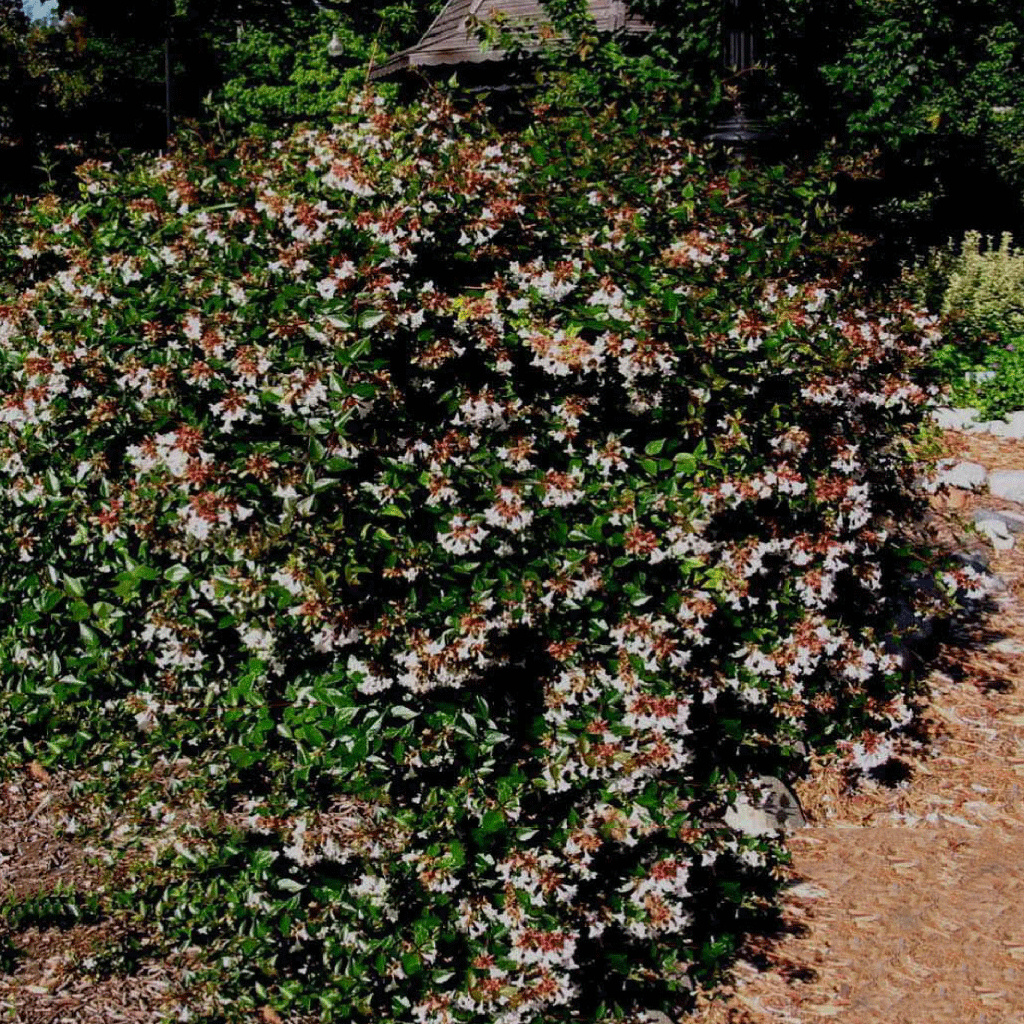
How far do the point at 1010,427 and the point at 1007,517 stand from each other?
1850mm

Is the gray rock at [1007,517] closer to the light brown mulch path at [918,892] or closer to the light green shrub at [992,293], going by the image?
the light brown mulch path at [918,892]

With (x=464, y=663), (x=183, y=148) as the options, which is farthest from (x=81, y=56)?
(x=464, y=663)

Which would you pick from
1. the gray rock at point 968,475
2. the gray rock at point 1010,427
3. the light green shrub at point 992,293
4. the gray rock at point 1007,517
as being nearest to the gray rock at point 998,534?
the gray rock at point 1007,517

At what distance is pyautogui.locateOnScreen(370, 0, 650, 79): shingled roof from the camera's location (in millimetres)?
14742

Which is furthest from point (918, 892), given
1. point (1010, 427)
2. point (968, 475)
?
point (1010, 427)

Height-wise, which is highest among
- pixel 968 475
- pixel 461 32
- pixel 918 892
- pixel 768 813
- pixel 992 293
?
pixel 461 32

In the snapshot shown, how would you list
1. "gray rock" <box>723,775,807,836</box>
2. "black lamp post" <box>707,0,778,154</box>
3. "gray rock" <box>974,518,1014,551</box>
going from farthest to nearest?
"gray rock" <box>974,518,1014,551</box>
"black lamp post" <box>707,0,778,154</box>
"gray rock" <box>723,775,807,836</box>

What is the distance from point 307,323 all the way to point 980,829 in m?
2.98

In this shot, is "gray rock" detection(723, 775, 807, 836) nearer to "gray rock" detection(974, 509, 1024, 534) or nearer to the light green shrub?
"gray rock" detection(974, 509, 1024, 534)

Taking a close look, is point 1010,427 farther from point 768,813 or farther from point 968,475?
point 768,813

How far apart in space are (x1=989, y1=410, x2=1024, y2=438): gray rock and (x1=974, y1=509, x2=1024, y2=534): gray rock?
1.66 meters

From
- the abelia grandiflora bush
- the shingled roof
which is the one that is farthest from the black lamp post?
the shingled roof

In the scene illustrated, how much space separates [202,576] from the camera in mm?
3469

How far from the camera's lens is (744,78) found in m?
6.36
